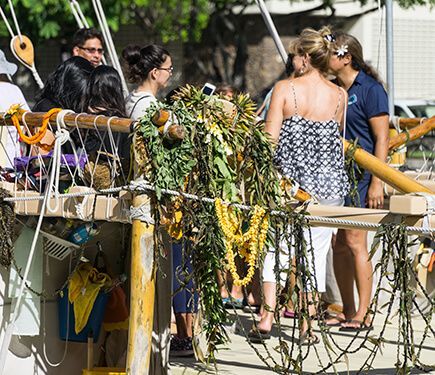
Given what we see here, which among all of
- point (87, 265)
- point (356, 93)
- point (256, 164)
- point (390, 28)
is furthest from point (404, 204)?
point (390, 28)

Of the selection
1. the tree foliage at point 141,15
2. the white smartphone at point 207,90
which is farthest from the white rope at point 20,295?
the tree foliage at point 141,15

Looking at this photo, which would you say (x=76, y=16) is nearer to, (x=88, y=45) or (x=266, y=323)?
(x=88, y=45)

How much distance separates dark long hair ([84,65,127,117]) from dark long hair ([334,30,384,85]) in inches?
70.0

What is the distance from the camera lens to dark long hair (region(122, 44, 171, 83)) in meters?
6.79

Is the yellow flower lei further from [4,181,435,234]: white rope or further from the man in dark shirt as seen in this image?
the man in dark shirt

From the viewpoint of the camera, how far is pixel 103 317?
6598mm

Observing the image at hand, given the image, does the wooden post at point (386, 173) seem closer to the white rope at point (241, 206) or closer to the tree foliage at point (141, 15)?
the white rope at point (241, 206)

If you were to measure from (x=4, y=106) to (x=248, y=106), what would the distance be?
2051mm

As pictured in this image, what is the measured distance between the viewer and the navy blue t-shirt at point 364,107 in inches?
304

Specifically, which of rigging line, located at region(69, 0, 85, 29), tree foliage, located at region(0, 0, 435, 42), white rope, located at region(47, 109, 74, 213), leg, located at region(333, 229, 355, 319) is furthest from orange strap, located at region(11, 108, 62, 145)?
tree foliage, located at region(0, 0, 435, 42)

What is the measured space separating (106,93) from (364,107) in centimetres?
193

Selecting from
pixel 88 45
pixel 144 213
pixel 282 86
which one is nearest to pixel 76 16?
pixel 88 45

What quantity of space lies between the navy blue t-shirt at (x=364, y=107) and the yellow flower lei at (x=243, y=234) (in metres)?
2.27

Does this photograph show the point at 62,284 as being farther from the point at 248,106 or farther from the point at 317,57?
the point at 317,57
